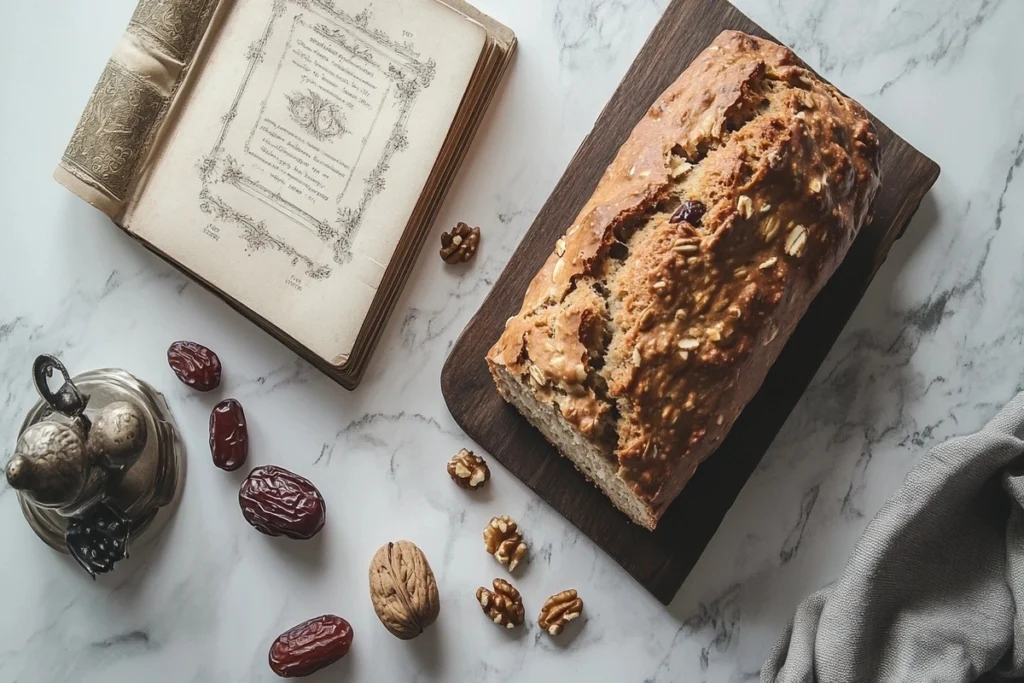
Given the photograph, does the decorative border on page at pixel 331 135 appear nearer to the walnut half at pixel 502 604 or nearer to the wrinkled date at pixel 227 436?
the wrinkled date at pixel 227 436

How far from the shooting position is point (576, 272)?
1400 mm

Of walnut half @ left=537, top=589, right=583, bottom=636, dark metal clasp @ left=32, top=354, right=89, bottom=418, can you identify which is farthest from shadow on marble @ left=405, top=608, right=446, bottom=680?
dark metal clasp @ left=32, top=354, right=89, bottom=418

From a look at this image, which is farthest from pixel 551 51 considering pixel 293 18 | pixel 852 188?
pixel 852 188

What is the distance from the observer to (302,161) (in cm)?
167

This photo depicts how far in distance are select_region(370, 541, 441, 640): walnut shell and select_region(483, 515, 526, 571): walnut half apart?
0.49 ft

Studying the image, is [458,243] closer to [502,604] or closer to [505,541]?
[505,541]

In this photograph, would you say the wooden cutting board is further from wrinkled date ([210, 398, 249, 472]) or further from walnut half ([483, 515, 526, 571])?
wrinkled date ([210, 398, 249, 472])

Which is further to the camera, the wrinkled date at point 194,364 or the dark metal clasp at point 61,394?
the wrinkled date at point 194,364

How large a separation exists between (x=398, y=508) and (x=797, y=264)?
1.00 m

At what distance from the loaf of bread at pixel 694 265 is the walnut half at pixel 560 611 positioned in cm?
40

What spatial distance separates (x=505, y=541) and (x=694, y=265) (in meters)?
0.76

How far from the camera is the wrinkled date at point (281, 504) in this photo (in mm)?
1683

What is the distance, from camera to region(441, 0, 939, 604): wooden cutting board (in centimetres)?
167

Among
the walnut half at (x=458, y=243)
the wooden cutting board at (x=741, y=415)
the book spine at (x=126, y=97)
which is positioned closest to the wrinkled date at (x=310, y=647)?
the wooden cutting board at (x=741, y=415)
